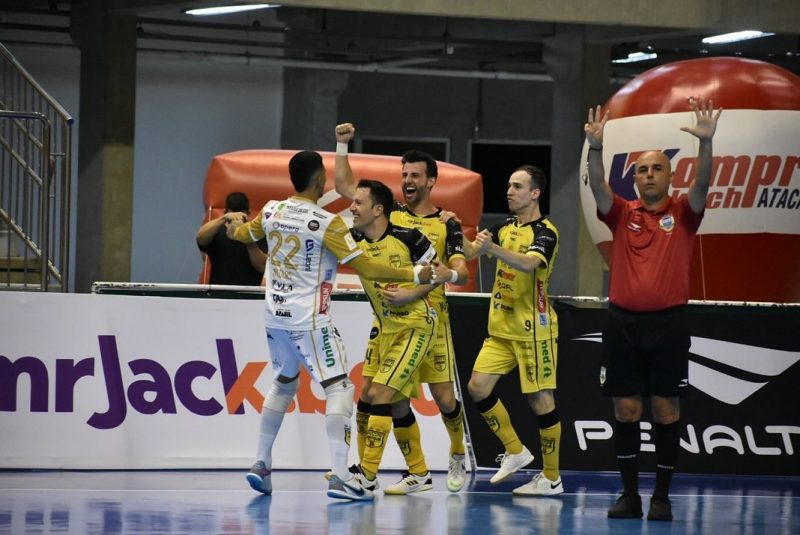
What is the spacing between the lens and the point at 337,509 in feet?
23.9

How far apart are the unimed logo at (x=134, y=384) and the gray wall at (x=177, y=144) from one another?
14486 millimetres

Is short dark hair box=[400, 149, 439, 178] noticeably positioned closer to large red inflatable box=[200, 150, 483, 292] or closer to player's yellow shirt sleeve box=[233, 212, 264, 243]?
player's yellow shirt sleeve box=[233, 212, 264, 243]

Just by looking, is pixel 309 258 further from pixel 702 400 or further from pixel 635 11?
pixel 635 11

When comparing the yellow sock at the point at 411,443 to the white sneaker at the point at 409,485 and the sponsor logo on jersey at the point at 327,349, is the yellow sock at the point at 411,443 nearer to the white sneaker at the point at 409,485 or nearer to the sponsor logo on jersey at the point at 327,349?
the white sneaker at the point at 409,485

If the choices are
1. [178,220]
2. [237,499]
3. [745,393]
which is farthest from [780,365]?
[178,220]

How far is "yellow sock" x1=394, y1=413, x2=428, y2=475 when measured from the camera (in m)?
8.05

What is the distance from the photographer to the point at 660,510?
7.28 m

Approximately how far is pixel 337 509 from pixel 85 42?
13857 mm

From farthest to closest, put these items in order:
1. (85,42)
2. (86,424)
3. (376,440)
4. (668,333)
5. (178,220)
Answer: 1. (178,220)
2. (85,42)
3. (86,424)
4. (376,440)
5. (668,333)

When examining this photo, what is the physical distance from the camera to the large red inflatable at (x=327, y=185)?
1303 centimetres

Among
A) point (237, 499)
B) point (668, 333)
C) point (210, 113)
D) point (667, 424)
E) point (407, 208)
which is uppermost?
point (210, 113)

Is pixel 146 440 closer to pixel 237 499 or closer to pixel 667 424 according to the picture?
pixel 237 499

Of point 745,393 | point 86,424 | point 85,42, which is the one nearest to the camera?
point 86,424

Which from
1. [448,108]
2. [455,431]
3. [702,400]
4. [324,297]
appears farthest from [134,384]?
[448,108]
